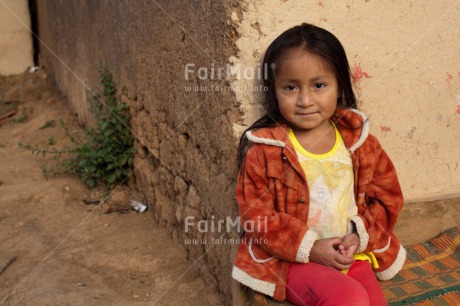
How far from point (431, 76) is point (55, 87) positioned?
5594 millimetres

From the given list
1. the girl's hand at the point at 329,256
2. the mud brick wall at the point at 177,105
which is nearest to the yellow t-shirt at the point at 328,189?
the girl's hand at the point at 329,256

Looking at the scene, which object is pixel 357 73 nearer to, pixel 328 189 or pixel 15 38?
pixel 328 189

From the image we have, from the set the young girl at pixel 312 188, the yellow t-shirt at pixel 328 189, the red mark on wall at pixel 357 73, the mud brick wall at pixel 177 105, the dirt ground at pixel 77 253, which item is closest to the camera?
the young girl at pixel 312 188

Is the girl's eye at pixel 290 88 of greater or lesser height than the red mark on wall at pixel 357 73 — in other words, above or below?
above

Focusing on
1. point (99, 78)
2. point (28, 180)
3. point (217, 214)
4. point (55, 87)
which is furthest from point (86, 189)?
point (55, 87)

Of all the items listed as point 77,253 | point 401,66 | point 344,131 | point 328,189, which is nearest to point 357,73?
point 401,66

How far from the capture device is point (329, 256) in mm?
2027

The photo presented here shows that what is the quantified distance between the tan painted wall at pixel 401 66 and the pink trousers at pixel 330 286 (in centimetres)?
66

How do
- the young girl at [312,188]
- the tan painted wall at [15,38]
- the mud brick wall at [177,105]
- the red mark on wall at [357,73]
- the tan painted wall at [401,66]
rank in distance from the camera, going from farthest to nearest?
the tan painted wall at [15,38] < the mud brick wall at [177,105] < the red mark on wall at [357,73] < the tan painted wall at [401,66] < the young girl at [312,188]

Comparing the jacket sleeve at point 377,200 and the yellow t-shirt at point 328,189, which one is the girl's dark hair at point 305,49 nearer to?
the yellow t-shirt at point 328,189

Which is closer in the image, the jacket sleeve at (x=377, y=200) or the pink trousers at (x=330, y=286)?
the pink trousers at (x=330, y=286)

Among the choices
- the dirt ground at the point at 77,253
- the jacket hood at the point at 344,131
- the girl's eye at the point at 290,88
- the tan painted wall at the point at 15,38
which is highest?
the girl's eye at the point at 290,88

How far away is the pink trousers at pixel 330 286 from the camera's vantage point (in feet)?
6.32

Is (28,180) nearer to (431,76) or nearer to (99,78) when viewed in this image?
(99,78)
